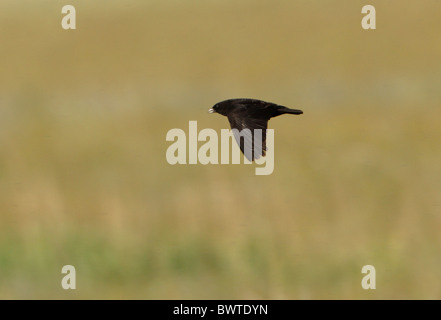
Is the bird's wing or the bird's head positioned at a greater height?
the bird's head

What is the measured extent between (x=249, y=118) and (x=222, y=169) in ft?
5.17

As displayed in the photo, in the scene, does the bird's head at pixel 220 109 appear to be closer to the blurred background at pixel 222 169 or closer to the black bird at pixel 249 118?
the black bird at pixel 249 118

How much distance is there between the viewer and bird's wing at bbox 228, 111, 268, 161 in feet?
30.0

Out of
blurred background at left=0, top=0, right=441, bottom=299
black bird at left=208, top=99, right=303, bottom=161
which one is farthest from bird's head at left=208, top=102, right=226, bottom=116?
blurred background at left=0, top=0, right=441, bottom=299

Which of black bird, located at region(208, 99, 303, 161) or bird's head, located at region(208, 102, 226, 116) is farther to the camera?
bird's head, located at region(208, 102, 226, 116)

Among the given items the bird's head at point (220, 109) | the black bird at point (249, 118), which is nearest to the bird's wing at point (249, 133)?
the black bird at point (249, 118)

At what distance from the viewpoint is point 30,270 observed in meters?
9.43

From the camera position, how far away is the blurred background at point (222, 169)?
925 centimetres

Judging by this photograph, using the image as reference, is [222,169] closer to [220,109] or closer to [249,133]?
[220,109]

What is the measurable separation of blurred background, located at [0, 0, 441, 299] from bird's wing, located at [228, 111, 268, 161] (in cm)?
91

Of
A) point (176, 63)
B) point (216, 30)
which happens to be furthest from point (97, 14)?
point (176, 63)

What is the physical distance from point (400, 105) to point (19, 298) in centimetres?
751

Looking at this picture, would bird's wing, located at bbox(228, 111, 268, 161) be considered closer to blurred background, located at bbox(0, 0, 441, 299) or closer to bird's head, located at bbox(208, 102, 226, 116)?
bird's head, located at bbox(208, 102, 226, 116)

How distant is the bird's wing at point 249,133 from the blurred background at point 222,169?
35.9 inches
